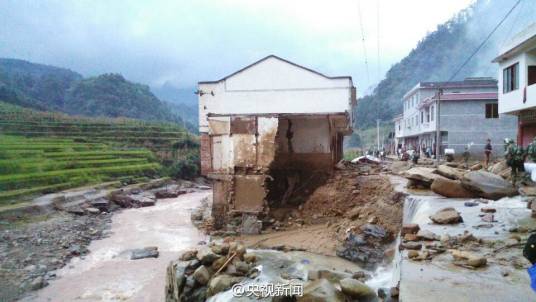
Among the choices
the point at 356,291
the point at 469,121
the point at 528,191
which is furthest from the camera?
the point at 469,121

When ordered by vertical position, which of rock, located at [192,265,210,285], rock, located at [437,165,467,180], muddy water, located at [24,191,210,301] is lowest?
muddy water, located at [24,191,210,301]

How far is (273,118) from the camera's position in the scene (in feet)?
50.8

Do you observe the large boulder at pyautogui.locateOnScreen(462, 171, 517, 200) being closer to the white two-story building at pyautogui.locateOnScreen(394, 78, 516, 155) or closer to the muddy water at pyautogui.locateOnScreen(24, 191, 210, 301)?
the muddy water at pyautogui.locateOnScreen(24, 191, 210, 301)

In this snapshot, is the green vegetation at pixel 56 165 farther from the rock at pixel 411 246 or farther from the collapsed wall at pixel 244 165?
the rock at pixel 411 246

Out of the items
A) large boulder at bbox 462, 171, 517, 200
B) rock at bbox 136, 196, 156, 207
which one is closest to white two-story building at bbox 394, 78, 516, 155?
large boulder at bbox 462, 171, 517, 200

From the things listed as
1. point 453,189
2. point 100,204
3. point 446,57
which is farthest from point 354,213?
point 446,57

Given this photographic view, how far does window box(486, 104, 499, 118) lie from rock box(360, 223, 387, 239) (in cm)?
2044

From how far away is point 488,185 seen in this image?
968cm

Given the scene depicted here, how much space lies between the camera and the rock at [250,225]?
593 inches

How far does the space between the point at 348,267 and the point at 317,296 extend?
15.2 feet

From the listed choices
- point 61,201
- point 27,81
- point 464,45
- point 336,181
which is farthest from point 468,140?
point 27,81

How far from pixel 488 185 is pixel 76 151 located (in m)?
30.5

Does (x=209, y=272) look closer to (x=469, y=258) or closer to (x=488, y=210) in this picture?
(x=469, y=258)

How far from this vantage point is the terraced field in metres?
22.9
